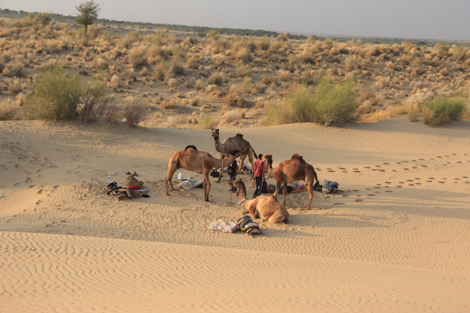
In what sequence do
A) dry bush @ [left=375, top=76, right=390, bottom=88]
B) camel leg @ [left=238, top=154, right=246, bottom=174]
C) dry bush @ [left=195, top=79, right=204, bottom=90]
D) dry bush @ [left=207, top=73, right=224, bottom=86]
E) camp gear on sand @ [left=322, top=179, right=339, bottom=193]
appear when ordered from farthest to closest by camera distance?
dry bush @ [left=375, top=76, right=390, bottom=88] < dry bush @ [left=207, top=73, right=224, bottom=86] < dry bush @ [left=195, top=79, right=204, bottom=90] < camel leg @ [left=238, top=154, right=246, bottom=174] < camp gear on sand @ [left=322, top=179, right=339, bottom=193]

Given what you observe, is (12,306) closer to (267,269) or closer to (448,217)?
(267,269)

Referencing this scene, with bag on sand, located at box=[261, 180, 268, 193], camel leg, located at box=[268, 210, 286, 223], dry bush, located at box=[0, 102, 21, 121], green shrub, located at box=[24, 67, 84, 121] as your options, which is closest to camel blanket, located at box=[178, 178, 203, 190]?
bag on sand, located at box=[261, 180, 268, 193]

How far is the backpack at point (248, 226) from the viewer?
939 centimetres

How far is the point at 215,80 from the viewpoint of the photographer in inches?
1326

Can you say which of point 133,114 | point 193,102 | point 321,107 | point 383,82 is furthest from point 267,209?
point 383,82

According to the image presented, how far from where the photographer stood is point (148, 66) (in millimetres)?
36031

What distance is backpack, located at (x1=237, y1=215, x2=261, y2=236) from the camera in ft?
30.8

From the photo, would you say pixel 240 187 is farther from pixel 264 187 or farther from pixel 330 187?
pixel 330 187

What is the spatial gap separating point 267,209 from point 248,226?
87 centimetres

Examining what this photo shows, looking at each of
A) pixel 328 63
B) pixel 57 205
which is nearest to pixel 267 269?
pixel 57 205

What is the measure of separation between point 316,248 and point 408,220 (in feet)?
10.7

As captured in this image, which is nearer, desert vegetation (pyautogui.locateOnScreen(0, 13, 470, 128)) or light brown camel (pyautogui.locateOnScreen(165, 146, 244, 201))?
light brown camel (pyautogui.locateOnScreen(165, 146, 244, 201))

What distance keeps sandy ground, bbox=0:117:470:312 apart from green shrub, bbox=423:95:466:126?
333 centimetres

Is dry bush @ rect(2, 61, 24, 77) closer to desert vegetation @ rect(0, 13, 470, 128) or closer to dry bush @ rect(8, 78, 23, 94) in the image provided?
desert vegetation @ rect(0, 13, 470, 128)
